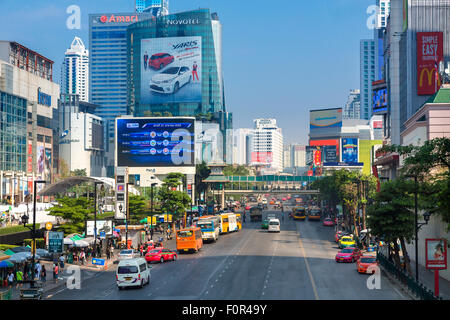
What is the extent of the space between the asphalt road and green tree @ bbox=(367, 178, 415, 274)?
3.75m

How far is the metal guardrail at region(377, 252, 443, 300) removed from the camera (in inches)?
1179

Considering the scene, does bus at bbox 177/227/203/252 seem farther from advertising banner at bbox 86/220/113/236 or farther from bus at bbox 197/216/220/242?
bus at bbox 197/216/220/242

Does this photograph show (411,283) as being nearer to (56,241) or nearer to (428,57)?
(56,241)

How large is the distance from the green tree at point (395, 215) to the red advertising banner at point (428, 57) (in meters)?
69.4

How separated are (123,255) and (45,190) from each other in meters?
43.7

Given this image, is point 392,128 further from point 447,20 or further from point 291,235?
point 291,235

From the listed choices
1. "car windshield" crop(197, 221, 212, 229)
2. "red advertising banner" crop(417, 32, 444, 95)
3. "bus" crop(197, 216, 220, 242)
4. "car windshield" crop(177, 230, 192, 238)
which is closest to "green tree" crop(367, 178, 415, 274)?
"car windshield" crop(177, 230, 192, 238)

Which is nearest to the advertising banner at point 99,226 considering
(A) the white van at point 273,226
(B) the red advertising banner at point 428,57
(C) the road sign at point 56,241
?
(C) the road sign at point 56,241

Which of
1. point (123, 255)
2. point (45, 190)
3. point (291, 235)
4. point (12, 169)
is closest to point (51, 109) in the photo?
point (12, 169)

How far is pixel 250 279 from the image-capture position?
39969 millimetres

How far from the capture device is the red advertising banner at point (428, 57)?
107625 mm

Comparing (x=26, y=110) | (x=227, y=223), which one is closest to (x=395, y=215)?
(x=227, y=223)

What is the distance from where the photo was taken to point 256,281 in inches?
1534
